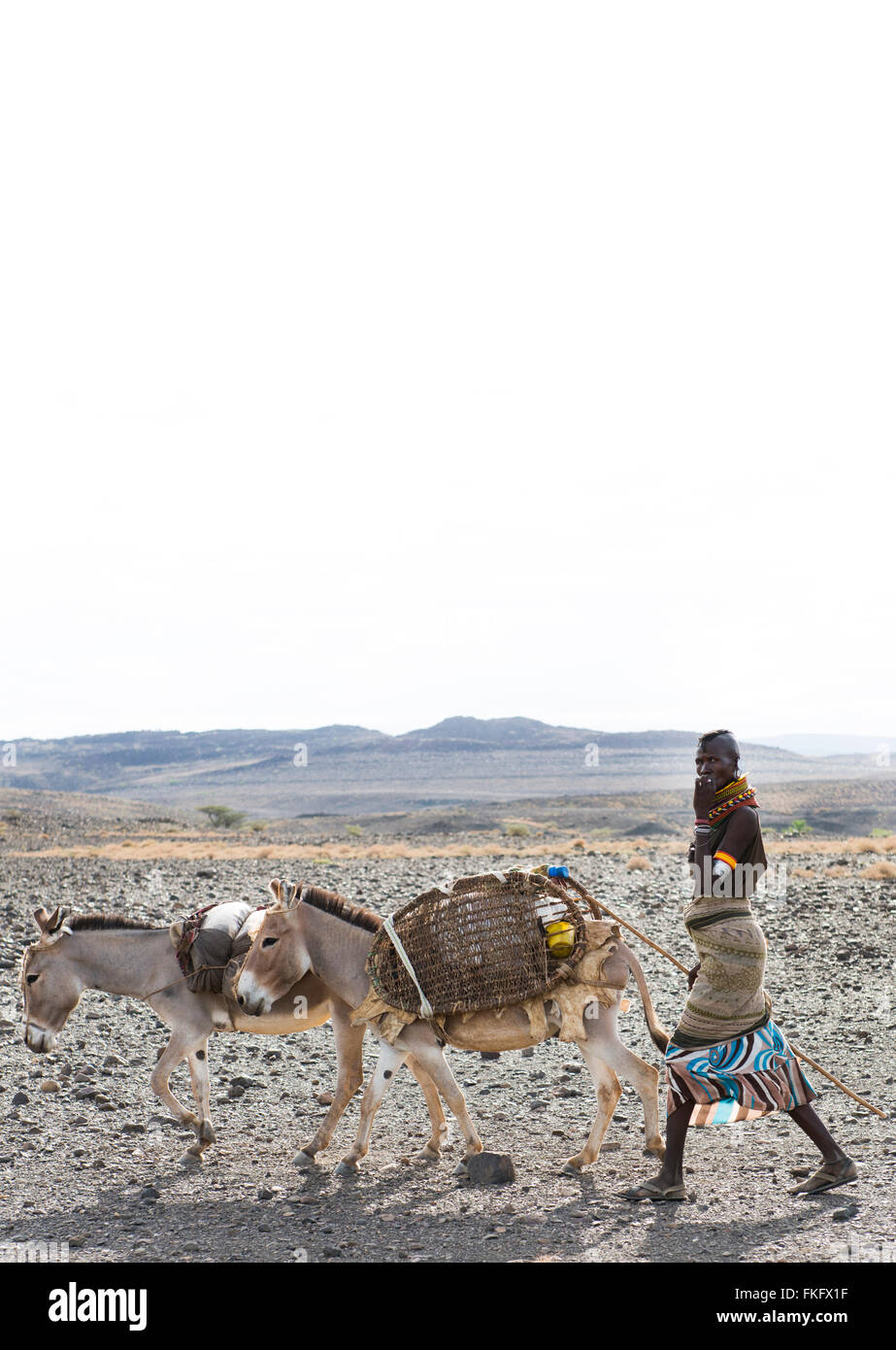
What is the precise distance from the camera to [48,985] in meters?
8.28

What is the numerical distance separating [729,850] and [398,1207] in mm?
2899

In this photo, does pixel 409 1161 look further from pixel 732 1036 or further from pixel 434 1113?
pixel 732 1036

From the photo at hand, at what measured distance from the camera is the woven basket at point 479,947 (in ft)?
24.4

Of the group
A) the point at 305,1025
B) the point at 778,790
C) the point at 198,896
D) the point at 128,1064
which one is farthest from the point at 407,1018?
the point at 778,790

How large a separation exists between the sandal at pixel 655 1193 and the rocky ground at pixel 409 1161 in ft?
0.23

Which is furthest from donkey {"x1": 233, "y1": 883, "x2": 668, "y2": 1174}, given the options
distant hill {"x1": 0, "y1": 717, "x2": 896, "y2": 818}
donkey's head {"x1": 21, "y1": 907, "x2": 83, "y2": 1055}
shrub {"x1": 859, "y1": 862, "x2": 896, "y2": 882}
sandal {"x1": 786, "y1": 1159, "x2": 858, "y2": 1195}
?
distant hill {"x1": 0, "y1": 717, "x2": 896, "y2": 818}

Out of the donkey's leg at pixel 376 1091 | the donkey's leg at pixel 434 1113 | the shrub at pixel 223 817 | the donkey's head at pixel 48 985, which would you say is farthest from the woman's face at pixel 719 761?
the shrub at pixel 223 817

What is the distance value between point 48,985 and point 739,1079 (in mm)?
4865

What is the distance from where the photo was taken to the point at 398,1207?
6.83m

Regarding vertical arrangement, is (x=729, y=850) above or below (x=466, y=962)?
above

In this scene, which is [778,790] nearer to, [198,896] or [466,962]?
[198,896]

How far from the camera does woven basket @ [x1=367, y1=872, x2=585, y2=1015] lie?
24.4 feet

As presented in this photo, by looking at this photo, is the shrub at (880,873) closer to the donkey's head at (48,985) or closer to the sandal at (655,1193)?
the sandal at (655,1193)

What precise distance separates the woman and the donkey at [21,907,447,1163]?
1.89 m
